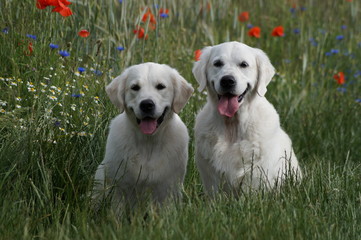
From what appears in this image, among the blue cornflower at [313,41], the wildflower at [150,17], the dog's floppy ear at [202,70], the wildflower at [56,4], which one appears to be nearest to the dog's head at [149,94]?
the dog's floppy ear at [202,70]

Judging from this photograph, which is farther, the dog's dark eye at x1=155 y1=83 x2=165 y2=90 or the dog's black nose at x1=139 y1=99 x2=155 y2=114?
the dog's dark eye at x1=155 y1=83 x2=165 y2=90

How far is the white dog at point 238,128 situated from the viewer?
170 inches

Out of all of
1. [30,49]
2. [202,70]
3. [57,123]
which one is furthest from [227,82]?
[30,49]

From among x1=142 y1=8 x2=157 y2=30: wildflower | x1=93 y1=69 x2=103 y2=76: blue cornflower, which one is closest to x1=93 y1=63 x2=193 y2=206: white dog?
x1=93 y1=69 x2=103 y2=76: blue cornflower

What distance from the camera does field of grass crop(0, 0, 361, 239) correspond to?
360cm

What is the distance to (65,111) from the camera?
4.84 meters

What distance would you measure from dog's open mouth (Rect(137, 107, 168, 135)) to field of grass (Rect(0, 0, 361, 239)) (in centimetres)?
46

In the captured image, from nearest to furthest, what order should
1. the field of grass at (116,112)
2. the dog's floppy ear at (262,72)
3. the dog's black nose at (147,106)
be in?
the field of grass at (116,112) → the dog's black nose at (147,106) → the dog's floppy ear at (262,72)

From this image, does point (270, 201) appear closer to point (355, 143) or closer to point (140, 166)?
point (140, 166)

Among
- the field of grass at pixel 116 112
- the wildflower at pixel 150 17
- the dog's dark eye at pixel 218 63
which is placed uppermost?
the wildflower at pixel 150 17

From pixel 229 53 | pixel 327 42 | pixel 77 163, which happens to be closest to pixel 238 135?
pixel 229 53

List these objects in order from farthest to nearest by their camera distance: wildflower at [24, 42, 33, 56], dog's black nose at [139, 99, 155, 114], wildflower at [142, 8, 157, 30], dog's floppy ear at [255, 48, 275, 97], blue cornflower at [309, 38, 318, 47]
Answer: blue cornflower at [309, 38, 318, 47] < wildflower at [142, 8, 157, 30] < wildflower at [24, 42, 33, 56] < dog's floppy ear at [255, 48, 275, 97] < dog's black nose at [139, 99, 155, 114]

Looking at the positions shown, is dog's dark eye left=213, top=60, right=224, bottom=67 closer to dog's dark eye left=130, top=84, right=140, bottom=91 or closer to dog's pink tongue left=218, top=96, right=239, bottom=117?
dog's pink tongue left=218, top=96, right=239, bottom=117

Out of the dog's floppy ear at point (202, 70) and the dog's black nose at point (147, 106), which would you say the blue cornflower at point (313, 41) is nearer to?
the dog's floppy ear at point (202, 70)
